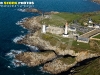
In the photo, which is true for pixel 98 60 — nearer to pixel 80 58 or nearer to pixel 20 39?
pixel 80 58

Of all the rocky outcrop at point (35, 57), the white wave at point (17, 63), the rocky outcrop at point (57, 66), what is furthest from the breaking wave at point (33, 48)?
the rocky outcrop at point (57, 66)

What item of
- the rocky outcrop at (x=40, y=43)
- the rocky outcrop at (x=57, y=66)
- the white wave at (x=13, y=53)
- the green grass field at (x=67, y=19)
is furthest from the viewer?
the green grass field at (x=67, y=19)

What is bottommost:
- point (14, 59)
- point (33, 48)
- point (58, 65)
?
point (58, 65)

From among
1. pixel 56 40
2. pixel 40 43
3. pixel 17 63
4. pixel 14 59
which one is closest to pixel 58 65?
pixel 17 63

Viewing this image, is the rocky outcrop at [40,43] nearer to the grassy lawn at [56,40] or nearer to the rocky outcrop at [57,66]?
the grassy lawn at [56,40]

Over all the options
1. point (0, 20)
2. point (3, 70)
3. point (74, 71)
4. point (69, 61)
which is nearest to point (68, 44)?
point (69, 61)

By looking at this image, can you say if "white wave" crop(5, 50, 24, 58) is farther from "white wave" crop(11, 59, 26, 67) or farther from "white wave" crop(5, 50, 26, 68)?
"white wave" crop(11, 59, 26, 67)

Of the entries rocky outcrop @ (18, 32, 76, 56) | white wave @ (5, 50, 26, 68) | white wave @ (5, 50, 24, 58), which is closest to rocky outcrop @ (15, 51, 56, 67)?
white wave @ (5, 50, 26, 68)

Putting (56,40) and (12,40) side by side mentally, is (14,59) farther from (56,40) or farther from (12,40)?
(56,40)
